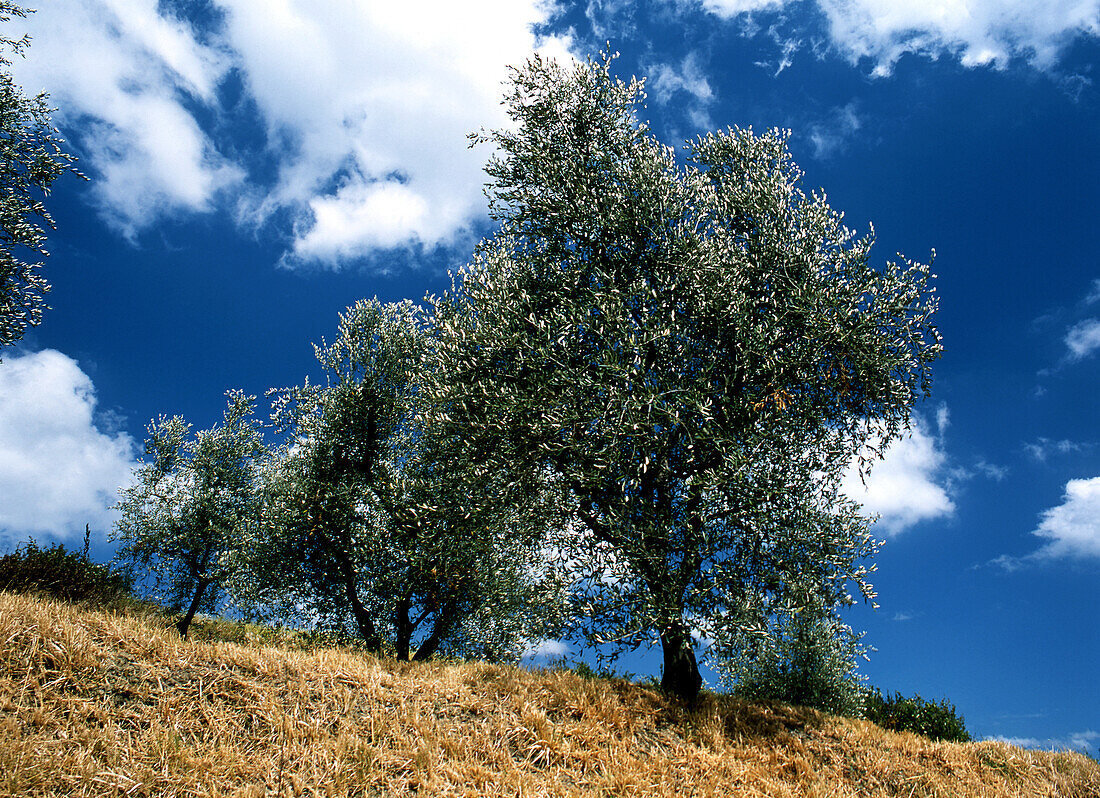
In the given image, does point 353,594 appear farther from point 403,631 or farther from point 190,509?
point 190,509

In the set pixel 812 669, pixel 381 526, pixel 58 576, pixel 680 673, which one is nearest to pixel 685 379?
pixel 680 673

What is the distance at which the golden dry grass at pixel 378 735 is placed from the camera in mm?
9172

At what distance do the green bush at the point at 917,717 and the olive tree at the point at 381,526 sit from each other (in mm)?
15123

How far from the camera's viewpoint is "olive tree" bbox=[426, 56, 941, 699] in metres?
13.9

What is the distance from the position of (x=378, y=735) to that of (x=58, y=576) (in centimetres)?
1893

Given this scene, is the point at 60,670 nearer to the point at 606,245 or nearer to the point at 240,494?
the point at 606,245

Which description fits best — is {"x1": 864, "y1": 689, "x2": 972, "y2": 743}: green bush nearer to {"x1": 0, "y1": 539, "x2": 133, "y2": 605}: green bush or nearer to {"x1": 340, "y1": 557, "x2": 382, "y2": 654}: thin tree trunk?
{"x1": 340, "y1": 557, "x2": 382, "y2": 654}: thin tree trunk

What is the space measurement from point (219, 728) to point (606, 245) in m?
14.6

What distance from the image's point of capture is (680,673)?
15250mm

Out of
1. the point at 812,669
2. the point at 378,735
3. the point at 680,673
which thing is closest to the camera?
the point at 378,735

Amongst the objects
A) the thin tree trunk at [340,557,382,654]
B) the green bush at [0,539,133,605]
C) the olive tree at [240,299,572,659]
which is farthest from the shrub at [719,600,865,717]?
the green bush at [0,539,133,605]

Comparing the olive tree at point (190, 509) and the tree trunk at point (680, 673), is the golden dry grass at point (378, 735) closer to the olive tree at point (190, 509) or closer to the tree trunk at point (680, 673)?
the tree trunk at point (680, 673)

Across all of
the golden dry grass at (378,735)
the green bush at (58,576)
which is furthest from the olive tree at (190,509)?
the golden dry grass at (378,735)

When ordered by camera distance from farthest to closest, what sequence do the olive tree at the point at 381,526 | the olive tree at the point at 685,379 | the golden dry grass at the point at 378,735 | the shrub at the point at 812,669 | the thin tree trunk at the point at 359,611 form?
1. the shrub at the point at 812,669
2. the thin tree trunk at the point at 359,611
3. the olive tree at the point at 381,526
4. the olive tree at the point at 685,379
5. the golden dry grass at the point at 378,735
